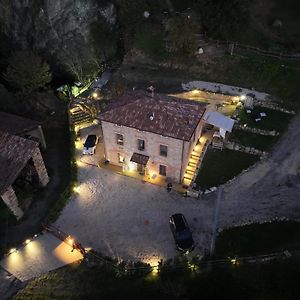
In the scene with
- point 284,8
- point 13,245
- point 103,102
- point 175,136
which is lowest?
point 13,245

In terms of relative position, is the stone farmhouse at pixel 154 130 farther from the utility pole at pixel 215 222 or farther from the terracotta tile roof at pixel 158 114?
the utility pole at pixel 215 222

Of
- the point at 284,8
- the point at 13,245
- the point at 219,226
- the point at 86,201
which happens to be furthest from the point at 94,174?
the point at 284,8

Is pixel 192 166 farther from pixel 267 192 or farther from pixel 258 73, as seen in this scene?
pixel 258 73

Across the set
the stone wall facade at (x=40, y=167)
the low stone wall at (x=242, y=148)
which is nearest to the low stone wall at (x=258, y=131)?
the low stone wall at (x=242, y=148)

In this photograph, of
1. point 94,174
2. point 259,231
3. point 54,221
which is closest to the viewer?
point 259,231

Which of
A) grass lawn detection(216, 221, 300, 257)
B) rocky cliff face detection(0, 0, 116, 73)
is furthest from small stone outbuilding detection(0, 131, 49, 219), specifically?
rocky cliff face detection(0, 0, 116, 73)

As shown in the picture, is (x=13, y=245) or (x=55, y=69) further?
(x=55, y=69)

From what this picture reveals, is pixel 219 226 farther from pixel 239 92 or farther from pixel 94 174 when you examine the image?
pixel 239 92
